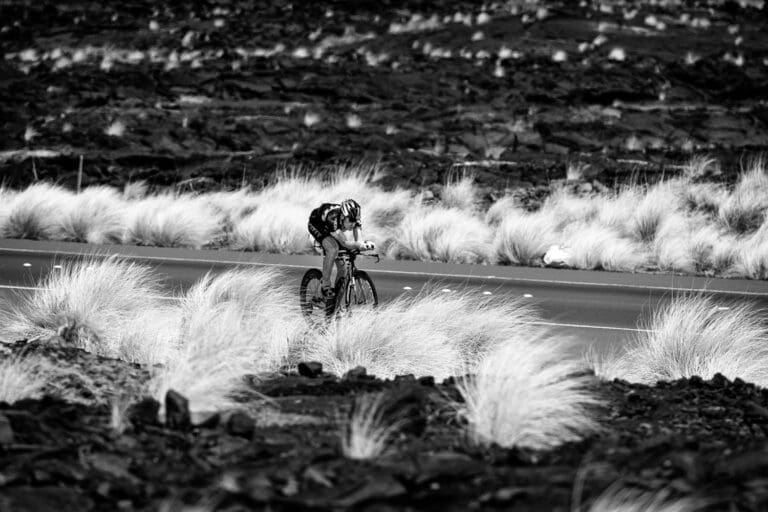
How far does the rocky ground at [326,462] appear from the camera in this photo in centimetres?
482

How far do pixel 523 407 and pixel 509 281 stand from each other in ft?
33.9

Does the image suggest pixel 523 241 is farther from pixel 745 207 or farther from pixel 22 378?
pixel 22 378

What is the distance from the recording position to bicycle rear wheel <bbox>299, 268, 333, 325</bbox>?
36.2ft

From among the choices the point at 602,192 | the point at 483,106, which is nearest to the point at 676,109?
the point at 483,106

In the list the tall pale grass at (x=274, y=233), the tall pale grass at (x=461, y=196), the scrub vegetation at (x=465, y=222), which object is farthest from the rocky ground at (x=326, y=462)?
the tall pale grass at (x=461, y=196)

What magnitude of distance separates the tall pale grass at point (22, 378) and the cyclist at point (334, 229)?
3653 mm

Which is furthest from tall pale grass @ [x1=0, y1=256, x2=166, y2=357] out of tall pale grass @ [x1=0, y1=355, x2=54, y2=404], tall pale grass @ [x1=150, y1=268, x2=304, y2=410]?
tall pale grass @ [x1=0, y1=355, x2=54, y2=404]

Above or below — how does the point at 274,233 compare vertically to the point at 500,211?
below

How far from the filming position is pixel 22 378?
7059 millimetres

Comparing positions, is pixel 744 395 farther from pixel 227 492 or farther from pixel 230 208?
pixel 230 208

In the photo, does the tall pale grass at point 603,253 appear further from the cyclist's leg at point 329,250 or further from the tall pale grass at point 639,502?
the tall pale grass at point 639,502

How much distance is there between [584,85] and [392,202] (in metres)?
16.4

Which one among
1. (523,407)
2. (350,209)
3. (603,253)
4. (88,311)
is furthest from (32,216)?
(523,407)

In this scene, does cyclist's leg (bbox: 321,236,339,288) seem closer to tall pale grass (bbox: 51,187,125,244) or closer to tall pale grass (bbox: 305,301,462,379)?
tall pale grass (bbox: 305,301,462,379)
